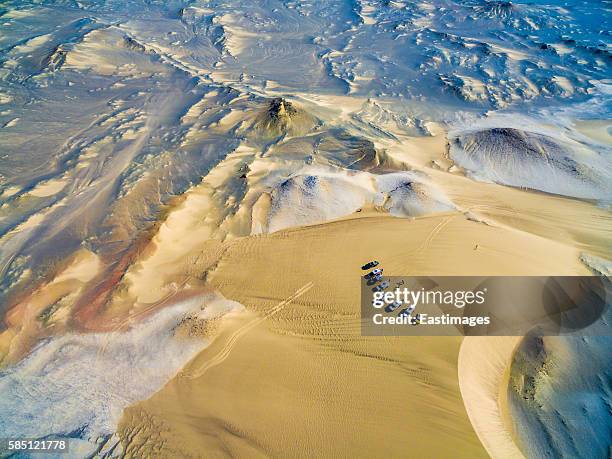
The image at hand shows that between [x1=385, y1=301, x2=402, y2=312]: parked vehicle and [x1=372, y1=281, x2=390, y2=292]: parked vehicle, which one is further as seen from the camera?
[x1=372, y1=281, x2=390, y2=292]: parked vehicle

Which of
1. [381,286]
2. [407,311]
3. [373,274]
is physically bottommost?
[407,311]

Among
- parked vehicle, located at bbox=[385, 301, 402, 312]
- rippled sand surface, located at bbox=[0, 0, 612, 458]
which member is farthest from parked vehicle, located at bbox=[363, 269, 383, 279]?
parked vehicle, located at bbox=[385, 301, 402, 312]

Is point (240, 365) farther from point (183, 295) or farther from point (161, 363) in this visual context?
point (183, 295)

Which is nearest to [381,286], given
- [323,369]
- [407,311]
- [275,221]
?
[407,311]

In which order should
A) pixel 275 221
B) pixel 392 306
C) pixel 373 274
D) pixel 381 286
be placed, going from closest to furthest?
pixel 392 306, pixel 381 286, pixel 373 274, pixel 275 221

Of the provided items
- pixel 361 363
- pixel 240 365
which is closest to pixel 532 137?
pixel 361 363

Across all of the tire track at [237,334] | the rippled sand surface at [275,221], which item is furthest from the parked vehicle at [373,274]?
the tire track at [237,334]

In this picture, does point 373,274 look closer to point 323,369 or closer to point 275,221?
point 323,369

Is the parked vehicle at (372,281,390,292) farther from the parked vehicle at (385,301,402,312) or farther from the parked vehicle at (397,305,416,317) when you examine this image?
the parked vehicle at (397,305,416,317)
